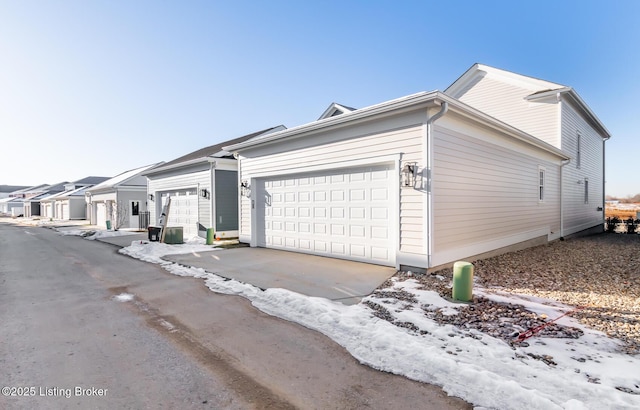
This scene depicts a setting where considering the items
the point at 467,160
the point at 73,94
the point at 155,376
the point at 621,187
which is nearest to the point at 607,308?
the point at 467,160

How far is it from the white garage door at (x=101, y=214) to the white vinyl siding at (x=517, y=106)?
2550 centimetres

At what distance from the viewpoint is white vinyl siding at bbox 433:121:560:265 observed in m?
6.70

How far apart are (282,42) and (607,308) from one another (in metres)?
11.0

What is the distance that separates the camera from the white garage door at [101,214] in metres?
23.2

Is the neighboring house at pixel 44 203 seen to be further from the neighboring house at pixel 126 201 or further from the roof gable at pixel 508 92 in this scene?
the roof gable at pixel 508 92

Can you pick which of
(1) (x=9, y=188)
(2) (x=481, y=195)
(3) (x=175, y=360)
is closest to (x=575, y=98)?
(2) (x=481, y=195)

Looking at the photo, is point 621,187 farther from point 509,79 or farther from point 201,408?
point 201,408

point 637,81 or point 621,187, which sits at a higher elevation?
point 637,81

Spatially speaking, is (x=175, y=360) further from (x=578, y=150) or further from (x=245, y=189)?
(x=578, y=150)

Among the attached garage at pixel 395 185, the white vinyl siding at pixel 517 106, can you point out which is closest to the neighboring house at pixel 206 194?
the attached garage at pixel 395 185

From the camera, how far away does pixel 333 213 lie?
8.24 meters

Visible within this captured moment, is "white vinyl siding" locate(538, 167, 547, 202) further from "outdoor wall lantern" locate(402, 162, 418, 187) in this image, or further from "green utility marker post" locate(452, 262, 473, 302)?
"green utility marker post" locate(452, 262, 473, 302)

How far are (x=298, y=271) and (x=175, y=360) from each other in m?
3.85

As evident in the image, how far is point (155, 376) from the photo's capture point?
2701mm
